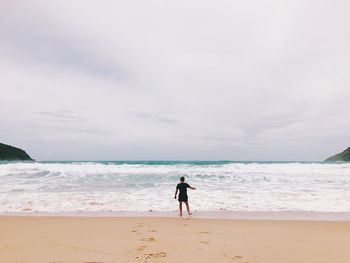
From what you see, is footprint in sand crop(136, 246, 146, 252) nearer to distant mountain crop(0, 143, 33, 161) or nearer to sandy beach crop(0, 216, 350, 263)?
sandy beach crop(0, 216, 350, 263)

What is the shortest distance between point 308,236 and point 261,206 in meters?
5.06

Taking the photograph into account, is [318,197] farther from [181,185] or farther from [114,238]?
[114,238]

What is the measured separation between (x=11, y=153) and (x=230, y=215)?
3906 inches

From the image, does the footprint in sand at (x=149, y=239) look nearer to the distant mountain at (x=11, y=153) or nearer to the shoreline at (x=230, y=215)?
the shoreline at (x=230, y=215)

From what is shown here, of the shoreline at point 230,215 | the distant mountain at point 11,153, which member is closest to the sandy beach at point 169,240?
the shoreline at point 230,215

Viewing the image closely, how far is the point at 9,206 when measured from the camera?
40.7 ft

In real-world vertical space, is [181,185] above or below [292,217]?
above

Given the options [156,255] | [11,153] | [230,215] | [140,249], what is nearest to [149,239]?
[140,249]

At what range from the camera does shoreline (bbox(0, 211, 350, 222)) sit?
33.5 feet

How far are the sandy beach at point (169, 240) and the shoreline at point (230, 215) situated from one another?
67cm

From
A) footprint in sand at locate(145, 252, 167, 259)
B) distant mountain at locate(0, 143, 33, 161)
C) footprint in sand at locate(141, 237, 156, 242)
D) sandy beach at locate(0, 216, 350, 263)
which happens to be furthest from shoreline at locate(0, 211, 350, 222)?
distant mountain at locate(0, 143, 33, 161)

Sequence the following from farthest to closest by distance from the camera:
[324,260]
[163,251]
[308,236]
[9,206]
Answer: [9,206] < [308,236] < [163,251] < [324,260]

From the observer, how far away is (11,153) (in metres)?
95.0

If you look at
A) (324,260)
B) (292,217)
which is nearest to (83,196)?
(292,217)
